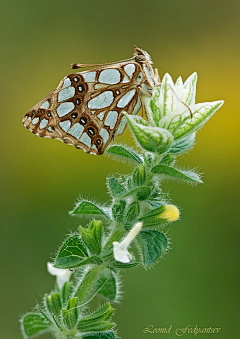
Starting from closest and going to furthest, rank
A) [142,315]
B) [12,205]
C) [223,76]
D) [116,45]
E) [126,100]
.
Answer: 1. [126,100]
2. [142,315]
3. [12,205]
4. [223,76]
5. [116,45]

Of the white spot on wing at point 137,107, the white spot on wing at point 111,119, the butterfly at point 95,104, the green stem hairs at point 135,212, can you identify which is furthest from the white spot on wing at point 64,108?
the green stem hairs at point 135,212

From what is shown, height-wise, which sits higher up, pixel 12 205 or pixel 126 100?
pixel 126 100

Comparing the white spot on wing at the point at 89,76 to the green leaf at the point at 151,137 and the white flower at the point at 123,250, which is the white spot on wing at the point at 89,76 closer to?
the green leaf at the point at 151,137

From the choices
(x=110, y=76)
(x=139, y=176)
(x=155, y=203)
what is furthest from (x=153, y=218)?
(x=110, y=76)

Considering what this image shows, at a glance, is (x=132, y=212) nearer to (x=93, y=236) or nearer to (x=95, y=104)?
(x=93, y=236)

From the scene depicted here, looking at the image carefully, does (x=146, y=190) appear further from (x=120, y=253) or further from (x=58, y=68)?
(x=58, y=68)

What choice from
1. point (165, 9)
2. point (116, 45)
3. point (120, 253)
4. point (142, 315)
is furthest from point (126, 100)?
point (165, 9)


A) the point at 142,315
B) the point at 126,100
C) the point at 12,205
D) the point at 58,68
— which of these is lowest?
the point at 142,315
